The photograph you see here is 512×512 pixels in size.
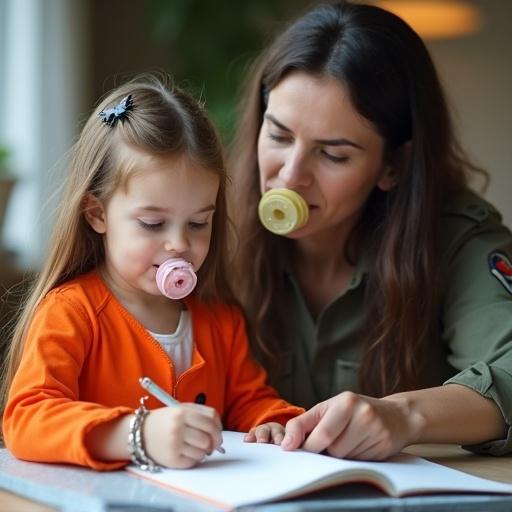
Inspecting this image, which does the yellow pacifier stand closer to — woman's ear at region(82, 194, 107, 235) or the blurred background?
woman's ear at region(82, 194, 107, 235)

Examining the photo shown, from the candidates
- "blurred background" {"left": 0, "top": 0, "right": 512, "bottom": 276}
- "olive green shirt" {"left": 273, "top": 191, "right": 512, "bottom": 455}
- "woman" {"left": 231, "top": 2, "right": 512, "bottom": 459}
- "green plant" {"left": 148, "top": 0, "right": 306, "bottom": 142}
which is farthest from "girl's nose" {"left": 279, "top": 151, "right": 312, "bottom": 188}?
"green plant" {"left": 148, "top": 0, "right": 306, "bottom": 142}

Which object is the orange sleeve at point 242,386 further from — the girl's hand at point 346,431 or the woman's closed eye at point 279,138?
the woman's closed eye at point 279,138

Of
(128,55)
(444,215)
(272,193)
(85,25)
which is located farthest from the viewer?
(128,55)

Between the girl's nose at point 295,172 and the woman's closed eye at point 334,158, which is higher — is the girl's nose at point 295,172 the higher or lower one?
the lower one

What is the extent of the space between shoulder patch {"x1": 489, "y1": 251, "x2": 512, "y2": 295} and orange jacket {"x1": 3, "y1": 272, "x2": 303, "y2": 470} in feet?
1.40

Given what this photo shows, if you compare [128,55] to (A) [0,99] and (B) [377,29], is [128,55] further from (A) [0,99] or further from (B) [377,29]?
(B) [377,29]

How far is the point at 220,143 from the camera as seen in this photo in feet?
4.59

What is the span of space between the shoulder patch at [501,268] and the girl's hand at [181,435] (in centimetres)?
68

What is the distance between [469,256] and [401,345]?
0.19 meters

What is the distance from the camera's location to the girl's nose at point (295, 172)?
5.29 ft

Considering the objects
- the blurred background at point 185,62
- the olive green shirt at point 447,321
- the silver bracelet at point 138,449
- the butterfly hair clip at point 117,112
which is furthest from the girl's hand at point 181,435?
the blurred background at point 185,62

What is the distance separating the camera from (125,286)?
137 centimetres

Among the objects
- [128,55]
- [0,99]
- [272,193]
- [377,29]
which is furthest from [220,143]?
[128,55]

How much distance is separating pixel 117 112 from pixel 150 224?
0.17m
